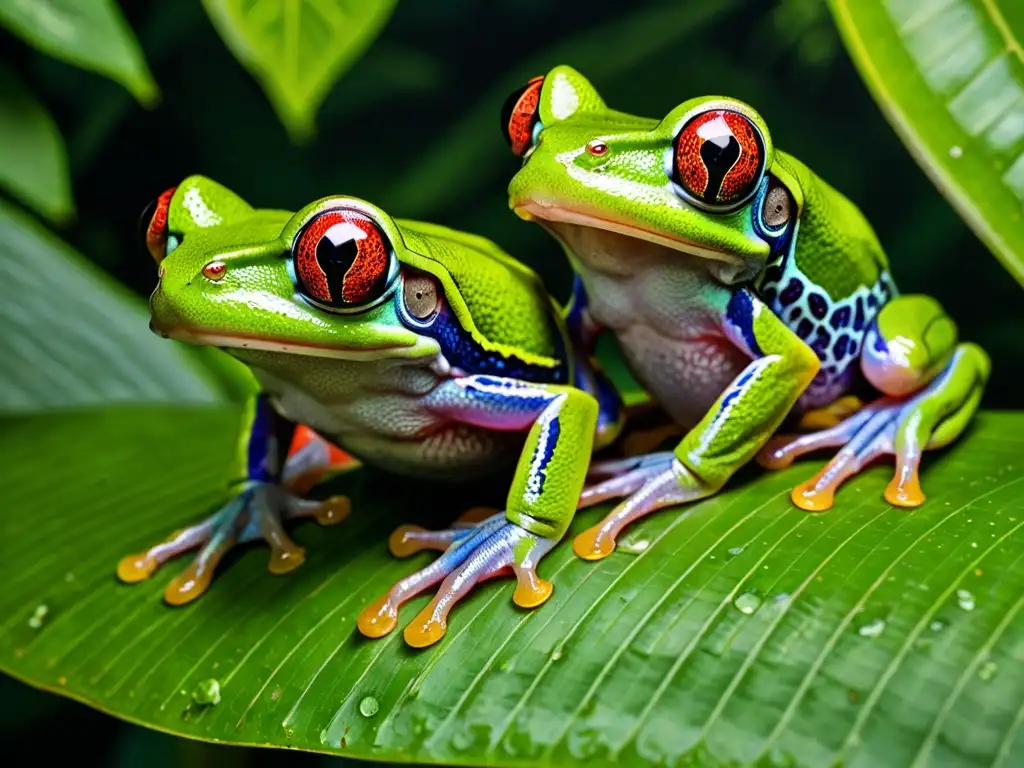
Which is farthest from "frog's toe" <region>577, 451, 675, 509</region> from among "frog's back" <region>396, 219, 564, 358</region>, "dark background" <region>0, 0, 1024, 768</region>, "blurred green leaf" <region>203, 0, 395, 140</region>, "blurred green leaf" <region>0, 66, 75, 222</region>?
"blurred green leaf" <region>0, 66, 75, 222</region>

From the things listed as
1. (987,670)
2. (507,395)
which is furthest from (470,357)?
(987,670)

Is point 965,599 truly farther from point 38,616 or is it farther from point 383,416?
point 38,616

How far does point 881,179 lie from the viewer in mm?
2541

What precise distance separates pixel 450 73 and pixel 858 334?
6.16 feet

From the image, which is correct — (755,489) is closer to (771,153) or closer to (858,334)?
(858,334)

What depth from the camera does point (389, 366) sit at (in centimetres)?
120

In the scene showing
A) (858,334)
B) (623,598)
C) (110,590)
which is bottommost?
(110,590)

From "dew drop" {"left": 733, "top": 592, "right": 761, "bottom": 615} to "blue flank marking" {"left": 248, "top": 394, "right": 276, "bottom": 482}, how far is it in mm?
822

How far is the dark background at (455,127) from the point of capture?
8.13ft

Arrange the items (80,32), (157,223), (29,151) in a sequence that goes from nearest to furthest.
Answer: (157,223) → (80,32) → (29,151)

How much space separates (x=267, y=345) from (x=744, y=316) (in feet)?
2.12

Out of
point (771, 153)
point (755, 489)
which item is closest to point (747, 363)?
point (755, 489)

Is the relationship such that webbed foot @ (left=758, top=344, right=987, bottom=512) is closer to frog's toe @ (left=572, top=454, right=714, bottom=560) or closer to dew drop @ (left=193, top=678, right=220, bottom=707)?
frog's toe @ (left=572, top=454, right=714, bottom=560)

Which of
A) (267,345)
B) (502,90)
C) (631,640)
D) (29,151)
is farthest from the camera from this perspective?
(502,90)
